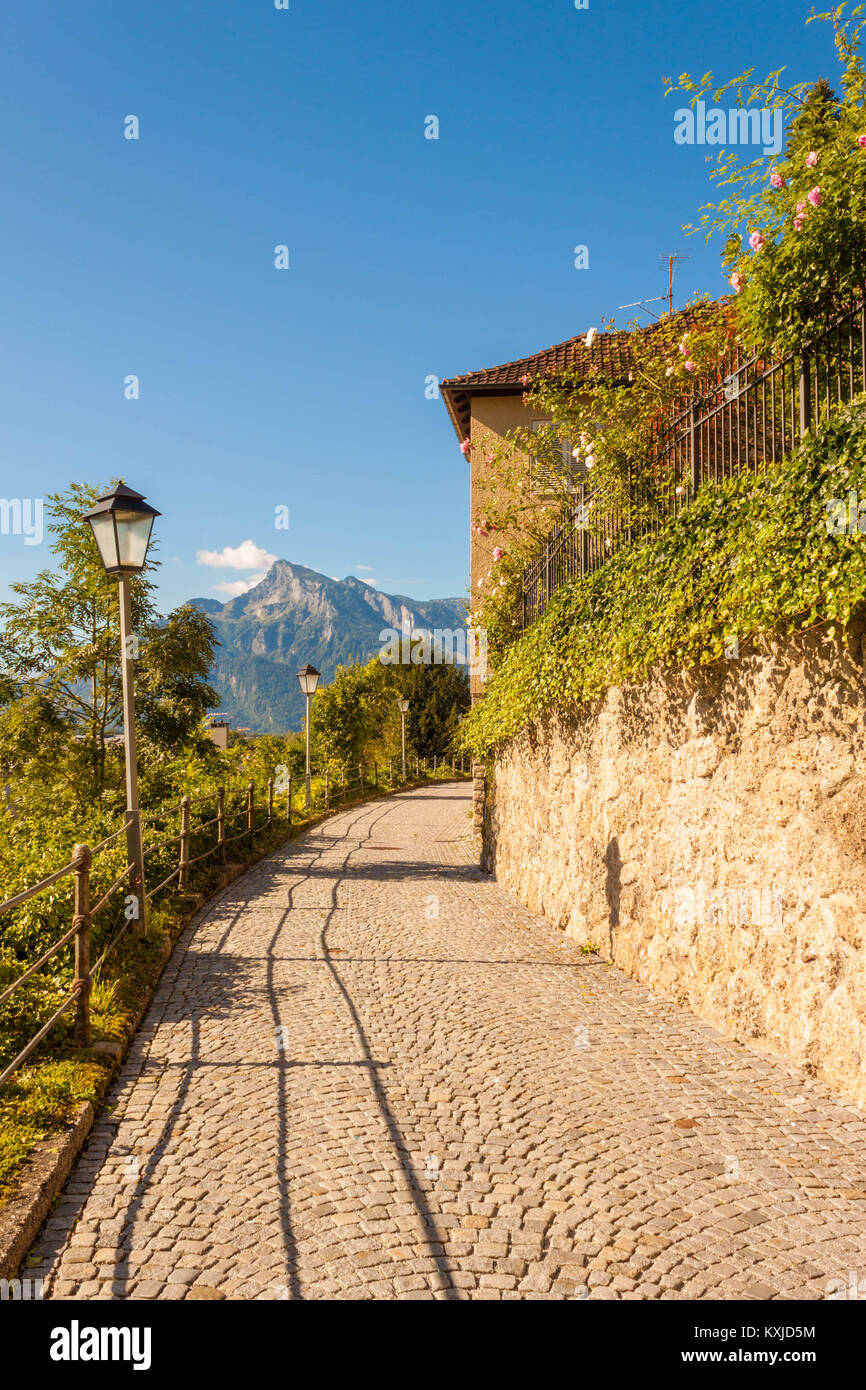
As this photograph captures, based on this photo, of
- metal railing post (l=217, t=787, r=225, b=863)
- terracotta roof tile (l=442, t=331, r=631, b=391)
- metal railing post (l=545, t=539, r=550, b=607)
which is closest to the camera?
metal railing post (l=545, t=539, r=550, b=607)

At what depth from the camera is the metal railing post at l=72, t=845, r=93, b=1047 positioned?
15.1ft

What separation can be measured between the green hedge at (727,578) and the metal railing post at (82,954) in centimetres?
389

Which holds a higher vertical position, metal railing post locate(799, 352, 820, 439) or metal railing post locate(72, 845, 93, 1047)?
metal railing post locate(799, 352, 820, 439)

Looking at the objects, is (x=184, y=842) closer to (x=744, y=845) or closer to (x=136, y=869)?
(x=136, y=869)

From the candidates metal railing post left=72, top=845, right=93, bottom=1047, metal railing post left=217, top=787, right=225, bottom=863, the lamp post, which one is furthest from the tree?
metal railing post left=72, top=845, right=93, bottom=1047

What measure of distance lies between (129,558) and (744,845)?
535cm

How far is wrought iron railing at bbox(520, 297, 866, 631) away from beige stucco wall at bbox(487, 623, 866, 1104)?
1.35m

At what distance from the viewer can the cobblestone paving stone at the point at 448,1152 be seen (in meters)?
2.77

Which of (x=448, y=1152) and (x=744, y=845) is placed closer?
(x=448, y=1152)

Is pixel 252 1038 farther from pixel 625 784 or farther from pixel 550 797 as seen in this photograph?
pixel 550 797

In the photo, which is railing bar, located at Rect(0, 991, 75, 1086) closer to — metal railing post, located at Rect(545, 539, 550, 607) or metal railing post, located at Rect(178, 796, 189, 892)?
metal railing post, located at Rect(178, 796, 189, 892)

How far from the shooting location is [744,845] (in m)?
4.92

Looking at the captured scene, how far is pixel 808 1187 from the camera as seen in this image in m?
3.34

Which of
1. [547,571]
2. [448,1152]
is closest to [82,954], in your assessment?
[448,1152]
